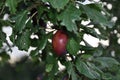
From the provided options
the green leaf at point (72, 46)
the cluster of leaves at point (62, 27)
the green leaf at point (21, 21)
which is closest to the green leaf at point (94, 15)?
the cluster of leaves at point (62, 27)

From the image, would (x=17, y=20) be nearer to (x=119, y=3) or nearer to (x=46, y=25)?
(x=46, y=25)

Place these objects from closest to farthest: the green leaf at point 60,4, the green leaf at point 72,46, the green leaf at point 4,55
→ the green leaf at point 60,4
the green leaf at point 72,46
the green leaf at point 4,55

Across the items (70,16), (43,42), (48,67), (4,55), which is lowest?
(4,55)

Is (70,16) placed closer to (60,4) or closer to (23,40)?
(60,4)

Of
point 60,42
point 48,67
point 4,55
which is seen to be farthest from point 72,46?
point 4,55

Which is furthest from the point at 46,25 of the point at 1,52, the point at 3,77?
the point at 3,77

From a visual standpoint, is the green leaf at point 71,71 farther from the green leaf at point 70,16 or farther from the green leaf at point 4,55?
the green leaf at point 4,55
